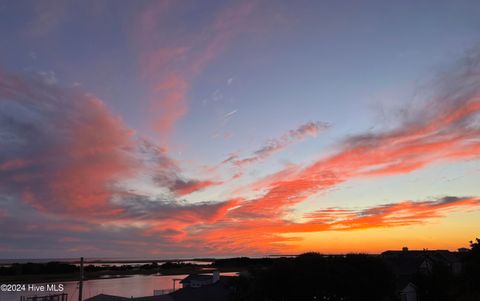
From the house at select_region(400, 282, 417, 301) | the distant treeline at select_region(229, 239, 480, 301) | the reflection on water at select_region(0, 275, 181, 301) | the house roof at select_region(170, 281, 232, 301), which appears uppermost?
the distant treeline at select_region(229, 239, 480, 301)

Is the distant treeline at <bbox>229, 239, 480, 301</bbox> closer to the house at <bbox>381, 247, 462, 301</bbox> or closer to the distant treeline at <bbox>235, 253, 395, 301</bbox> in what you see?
the distant treeline at <bbox>235, 253, 395, 301</bbox>

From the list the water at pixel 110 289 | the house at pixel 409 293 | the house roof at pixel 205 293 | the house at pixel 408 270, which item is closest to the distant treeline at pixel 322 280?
the house roof at pixel 205 293

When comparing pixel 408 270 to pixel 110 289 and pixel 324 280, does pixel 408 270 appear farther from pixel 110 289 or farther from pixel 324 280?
pixel 110 289

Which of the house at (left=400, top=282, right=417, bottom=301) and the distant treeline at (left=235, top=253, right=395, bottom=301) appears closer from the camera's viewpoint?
the distant treeline at (left=235, top=253, right=395, bottom=301)

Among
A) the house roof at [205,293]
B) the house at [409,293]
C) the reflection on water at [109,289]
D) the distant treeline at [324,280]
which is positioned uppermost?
the distant treeline at [324,280]

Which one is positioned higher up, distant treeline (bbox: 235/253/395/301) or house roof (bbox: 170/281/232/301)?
distant treeline (bbox: 235/253/395/301)

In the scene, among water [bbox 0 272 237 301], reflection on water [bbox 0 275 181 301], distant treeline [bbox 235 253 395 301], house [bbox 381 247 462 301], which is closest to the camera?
distant treeline [bbox 235 253 395 301]

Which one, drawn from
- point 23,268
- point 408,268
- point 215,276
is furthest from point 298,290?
point 23,268

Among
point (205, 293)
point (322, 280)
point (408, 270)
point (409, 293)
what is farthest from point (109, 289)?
point (322, 280)

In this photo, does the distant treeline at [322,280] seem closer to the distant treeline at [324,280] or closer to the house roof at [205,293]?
the distant treeline at [324,280]

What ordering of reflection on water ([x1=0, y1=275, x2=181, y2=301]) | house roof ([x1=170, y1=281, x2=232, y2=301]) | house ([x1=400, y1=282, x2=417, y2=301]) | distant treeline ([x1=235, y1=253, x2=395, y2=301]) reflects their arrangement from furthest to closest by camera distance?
1. reflection on water ([x1=0, y1=275, x2=181, y2=301])
2. house ([x1=400, y1=282, x2=417, y2=301])
3. house roof ([x1=170, y1=281, x2=232, y2=301])
4. distant treeline ([x1=235, y1=253, x2=395, y2=301])

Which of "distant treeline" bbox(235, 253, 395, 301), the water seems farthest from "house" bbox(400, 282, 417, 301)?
the water

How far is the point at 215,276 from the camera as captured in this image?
70.2 meters

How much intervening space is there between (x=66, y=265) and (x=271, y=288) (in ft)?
496
